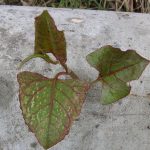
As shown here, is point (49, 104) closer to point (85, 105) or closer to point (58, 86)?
point (58, 86)

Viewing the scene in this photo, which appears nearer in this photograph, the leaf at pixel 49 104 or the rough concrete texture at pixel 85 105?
the leaf at pixel 49 104

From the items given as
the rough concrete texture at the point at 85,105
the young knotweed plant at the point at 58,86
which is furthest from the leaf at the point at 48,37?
the rough concrete texture at the point at 85,105

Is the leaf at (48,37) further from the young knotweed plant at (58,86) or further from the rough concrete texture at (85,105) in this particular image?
the rough concrete texture at (85,105)

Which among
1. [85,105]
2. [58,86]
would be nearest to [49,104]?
[58,86]

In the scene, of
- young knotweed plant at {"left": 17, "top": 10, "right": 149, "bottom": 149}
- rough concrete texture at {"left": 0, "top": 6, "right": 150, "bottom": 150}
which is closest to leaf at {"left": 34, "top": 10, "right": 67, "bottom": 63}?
young knotweed plant at {"left": 17, "top": 10, "right": 149, "bottom": 149}

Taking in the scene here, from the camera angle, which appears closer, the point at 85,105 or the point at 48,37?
the point at 48,37

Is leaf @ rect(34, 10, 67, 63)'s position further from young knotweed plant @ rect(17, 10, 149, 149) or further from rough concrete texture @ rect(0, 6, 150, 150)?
rough concrete texture @ rect(0, 6, 150, 150)
